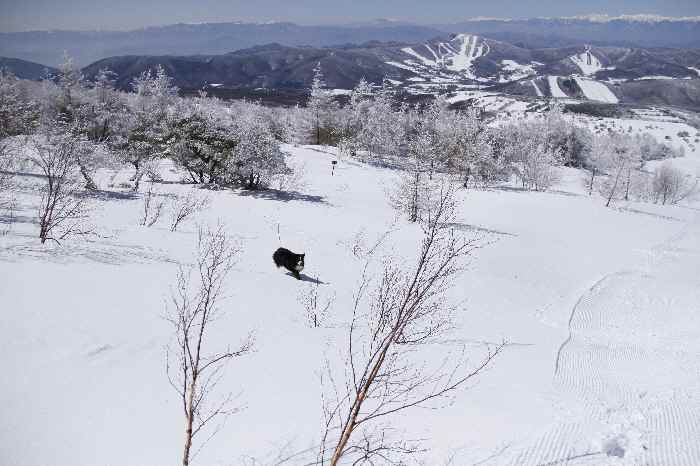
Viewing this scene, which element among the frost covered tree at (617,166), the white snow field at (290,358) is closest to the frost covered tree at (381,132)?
the frost covered tree at (617,166)

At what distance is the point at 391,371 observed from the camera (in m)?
5.47

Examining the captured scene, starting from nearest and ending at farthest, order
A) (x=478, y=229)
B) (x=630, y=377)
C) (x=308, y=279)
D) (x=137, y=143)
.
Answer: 1. (x=630, y=377)
2. (x=308, y=279)
3. (x=478, y=229)
4. (x=137, y=143)

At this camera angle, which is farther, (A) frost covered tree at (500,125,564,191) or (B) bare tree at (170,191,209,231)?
(A) frost covered tree at (500,125,564,191)

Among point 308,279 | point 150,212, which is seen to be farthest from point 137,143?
point 308,279

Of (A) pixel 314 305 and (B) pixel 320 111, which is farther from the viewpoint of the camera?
(B) pixel 320 111

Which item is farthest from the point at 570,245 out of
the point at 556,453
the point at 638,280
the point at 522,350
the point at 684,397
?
Result: the point at 556,453

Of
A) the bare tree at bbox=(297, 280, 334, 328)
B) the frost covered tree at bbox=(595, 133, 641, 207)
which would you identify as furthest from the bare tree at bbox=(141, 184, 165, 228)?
the frost covered tree at bbox=(595, 133, 641, 207)

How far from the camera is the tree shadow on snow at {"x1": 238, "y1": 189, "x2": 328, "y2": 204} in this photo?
3359cm

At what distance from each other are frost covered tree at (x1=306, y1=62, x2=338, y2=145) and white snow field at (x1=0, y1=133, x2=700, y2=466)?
4752cm

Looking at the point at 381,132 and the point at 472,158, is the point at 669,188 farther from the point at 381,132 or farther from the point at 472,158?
the point at 381,132

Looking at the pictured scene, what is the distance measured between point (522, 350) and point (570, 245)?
62.4 ft

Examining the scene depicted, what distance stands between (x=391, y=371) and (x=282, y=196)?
98.3ft

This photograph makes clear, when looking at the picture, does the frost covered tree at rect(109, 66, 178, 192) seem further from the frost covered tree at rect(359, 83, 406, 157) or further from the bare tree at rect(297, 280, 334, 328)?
the frost covered tree at rect(359, 83, 406, 157)

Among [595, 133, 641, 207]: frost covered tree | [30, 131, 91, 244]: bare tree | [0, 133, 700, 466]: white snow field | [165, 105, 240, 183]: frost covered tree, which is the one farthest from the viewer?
[595, 133, 641, 207]: frost covered tree
